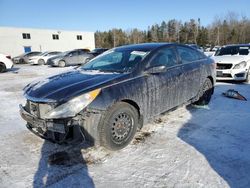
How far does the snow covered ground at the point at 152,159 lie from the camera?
289 cm

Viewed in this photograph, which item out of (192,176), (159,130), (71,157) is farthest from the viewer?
(159,130)

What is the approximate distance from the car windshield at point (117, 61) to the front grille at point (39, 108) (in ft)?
4.38

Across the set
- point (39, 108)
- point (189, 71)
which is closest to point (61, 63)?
point (189, 71)

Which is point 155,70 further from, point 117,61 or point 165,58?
point 117,61

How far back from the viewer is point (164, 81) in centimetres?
427

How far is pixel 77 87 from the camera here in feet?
11.2

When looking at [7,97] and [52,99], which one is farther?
[7,97]

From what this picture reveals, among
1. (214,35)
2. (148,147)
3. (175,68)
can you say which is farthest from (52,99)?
(214,35)

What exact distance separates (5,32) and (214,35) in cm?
5062

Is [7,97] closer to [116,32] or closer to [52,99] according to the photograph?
[52,99]

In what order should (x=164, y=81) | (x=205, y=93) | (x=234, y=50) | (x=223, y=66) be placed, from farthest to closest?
(x=234, y=50), (x=223, y=66), (x=205, y=93), (x=164, y=81)

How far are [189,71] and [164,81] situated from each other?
0.96m

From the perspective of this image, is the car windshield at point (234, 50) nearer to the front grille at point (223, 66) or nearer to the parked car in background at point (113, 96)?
the front grille at point (223, 66)

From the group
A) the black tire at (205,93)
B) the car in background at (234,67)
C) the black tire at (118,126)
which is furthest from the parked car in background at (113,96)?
the car in background at (234,67)
